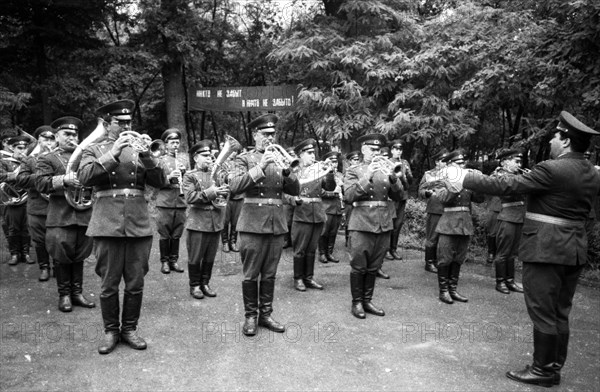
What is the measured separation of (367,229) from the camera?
6.12 m

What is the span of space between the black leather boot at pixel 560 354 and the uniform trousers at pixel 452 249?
248 cm

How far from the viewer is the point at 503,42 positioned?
9.32 meters

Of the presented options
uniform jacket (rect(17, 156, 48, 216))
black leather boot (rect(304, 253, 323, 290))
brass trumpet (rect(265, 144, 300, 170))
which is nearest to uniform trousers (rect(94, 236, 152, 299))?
brass trumpet (rect(265, 144, 300, 170))

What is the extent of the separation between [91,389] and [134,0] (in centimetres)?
1355

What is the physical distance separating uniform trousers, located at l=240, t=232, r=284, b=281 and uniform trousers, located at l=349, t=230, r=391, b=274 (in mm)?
1125

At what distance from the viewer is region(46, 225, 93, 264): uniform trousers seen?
5973mm

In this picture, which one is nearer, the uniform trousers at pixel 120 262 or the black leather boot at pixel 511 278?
the uniform trousers at pixel 120 262

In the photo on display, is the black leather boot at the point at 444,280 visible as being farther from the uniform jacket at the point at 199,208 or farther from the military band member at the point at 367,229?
the uniform jacket at the point at 199,208

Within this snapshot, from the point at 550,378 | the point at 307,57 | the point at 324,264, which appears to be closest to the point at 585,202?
the point at 550,378

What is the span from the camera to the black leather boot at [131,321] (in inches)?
193

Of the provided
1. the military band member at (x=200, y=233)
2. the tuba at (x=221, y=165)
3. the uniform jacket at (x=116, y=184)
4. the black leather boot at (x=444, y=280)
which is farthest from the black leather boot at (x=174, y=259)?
the black leather boot at (x=444, y=280)

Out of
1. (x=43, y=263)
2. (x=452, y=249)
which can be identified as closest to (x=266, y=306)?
(x=452, y=249)

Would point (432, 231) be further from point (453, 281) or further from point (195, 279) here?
point (195, 279)

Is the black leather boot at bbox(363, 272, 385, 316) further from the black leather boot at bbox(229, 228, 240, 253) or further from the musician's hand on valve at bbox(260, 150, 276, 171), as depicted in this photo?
the black leather boot at bbox(229, 228, 240, 253)
